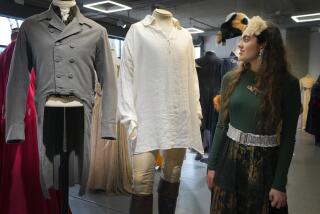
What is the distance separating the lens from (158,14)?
7.24ft

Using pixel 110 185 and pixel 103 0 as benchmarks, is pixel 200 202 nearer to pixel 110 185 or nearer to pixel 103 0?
pixel 110 185

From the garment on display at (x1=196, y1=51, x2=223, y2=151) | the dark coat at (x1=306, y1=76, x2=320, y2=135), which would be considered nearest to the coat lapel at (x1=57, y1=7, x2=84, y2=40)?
the garment on display at (x1=196, y1=51, x2=223, y2=151)

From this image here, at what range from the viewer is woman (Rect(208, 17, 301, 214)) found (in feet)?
5.04

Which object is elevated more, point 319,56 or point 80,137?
point 319,56

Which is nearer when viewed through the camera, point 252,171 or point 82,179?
point 252,171

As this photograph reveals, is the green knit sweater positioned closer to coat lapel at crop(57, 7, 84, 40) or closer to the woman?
the woman

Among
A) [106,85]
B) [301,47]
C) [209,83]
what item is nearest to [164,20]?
[106,85]

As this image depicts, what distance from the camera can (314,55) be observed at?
398 inches

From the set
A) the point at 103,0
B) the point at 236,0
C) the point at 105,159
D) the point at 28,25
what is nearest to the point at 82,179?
the point at 28,25

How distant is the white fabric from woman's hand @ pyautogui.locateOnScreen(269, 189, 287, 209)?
720mm

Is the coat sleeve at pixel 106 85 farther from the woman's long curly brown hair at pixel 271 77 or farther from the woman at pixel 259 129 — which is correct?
the woman's long curly brown hair at pixel 271 77

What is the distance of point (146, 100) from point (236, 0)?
21.7ft

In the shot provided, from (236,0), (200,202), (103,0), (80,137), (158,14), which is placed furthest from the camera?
(236,0)

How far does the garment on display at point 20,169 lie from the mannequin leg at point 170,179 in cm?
68
